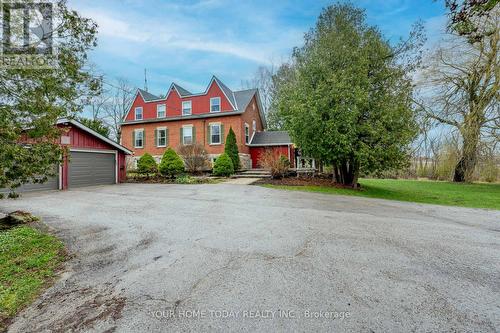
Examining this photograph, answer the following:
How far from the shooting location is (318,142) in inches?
475

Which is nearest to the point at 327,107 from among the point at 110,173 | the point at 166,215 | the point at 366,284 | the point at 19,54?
the point at 166,215

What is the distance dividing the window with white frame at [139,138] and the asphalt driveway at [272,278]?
18849 mm

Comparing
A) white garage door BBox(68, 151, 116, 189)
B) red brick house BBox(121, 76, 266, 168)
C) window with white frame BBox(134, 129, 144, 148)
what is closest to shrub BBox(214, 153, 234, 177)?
red brick house BBox(121, 76, 266, 168)

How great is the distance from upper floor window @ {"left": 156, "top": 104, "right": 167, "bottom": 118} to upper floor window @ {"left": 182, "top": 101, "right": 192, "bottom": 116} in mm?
1957

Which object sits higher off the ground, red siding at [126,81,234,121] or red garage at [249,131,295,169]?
red siding at [126,81,234,121]

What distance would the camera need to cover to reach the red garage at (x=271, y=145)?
68.0 feet

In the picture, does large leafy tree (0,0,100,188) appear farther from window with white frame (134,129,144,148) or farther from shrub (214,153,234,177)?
window with white frame (134,129,144,148)

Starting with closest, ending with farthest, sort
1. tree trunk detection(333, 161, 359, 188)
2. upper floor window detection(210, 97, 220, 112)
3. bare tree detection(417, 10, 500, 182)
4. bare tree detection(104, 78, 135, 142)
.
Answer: tree trunk detection(333, 161, 359, 188) → bare tree detection(417, 10, 500, 182) → upper floor window detection(210, 97, 220, 112) → bare tree detection(104, 78, 135, 142)

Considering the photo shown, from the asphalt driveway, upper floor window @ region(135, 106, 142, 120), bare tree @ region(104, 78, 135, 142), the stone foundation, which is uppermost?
bare tree @ region(104, 78, 135, 142)

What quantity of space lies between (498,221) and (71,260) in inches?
401

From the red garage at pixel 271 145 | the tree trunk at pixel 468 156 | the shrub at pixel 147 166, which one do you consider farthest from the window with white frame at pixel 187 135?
the tree trunk at pixel 468 156

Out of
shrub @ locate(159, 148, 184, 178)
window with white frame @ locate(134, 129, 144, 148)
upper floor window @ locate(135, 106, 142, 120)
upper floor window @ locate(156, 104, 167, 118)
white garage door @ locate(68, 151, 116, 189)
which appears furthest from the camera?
upper floor window @ locate(135, 106, 142, 120)

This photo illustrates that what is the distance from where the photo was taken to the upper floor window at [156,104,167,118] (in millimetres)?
22406

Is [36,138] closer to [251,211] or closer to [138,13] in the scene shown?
[251,211]
